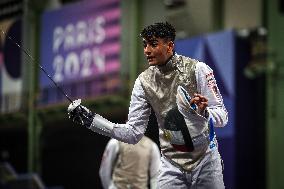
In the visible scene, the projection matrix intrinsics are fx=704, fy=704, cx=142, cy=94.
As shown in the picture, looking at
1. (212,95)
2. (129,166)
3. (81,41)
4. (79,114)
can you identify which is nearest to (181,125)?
(212,95)

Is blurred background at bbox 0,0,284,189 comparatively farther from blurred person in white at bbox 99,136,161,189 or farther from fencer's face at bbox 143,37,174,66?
fencer's face at bbox 143,37,174,66

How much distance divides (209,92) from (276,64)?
8130mm

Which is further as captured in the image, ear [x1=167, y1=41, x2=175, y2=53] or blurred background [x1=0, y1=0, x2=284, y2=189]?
blurred background [x1=0, y1=0, x2=284, y2=189]

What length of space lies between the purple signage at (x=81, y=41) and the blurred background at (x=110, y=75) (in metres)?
0.02

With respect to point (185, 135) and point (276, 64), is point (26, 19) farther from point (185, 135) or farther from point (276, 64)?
point (185, 135)

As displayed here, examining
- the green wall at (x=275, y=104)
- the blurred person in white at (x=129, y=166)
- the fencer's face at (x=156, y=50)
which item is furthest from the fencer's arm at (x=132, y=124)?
the green wall at (x=275, y=104)

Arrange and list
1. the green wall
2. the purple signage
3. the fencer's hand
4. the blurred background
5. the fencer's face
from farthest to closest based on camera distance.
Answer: the purple signage → the blurred background → the green wall → the fencer's face → the fencer's hand

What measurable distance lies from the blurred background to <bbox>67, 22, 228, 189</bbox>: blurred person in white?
554 cm

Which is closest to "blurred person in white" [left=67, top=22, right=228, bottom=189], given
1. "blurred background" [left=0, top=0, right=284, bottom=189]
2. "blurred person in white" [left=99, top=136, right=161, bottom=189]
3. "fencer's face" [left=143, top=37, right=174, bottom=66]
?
"fencer's face" [left=143, top=37, right=174, bottom=66]

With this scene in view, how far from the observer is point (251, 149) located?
12.4 meters

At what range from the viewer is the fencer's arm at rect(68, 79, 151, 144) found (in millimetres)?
4148

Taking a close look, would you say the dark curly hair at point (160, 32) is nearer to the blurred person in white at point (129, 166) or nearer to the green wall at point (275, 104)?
the blurred person in white at point (129, 166)

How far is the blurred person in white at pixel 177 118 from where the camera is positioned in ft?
13.4

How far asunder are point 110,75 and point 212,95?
10.8 metres
